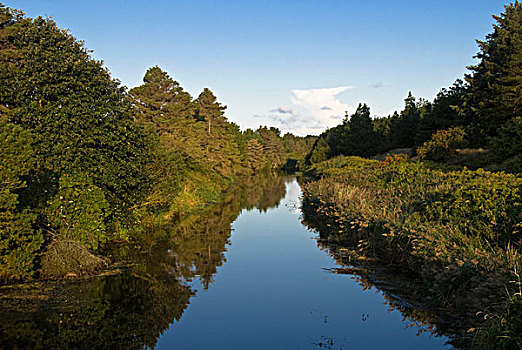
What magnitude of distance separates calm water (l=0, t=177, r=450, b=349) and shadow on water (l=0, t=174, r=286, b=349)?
22 mm

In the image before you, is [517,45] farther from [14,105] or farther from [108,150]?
[14,105]

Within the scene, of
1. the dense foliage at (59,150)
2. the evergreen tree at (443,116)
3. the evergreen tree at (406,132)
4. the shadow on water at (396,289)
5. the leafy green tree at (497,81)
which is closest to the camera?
the shadow on water at (396,289)

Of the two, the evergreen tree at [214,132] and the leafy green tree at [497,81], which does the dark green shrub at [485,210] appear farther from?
the evergreen tree at [214,132]

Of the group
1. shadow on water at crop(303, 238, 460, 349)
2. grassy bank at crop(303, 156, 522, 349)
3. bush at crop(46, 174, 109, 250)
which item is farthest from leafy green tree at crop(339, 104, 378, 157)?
bush at crop(46, 174, 109, 250)

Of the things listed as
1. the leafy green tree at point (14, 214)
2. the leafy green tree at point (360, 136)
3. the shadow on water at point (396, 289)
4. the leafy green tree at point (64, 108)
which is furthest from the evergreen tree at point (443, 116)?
the leafy green tree at point (14, 214)

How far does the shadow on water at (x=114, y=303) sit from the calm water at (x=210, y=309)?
2 cm

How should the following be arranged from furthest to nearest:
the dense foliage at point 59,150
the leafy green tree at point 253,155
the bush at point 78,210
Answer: the leafy green tree at point 253,155, the bush at point 78,210, the dense foliage at point 59,150

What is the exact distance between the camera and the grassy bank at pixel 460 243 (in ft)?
24.6

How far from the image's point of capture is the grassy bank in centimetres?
750

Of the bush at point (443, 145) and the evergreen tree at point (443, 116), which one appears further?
the evergreen tree at point (443, 116)

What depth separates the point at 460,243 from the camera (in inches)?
408

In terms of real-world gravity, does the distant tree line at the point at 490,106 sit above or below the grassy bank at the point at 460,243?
above

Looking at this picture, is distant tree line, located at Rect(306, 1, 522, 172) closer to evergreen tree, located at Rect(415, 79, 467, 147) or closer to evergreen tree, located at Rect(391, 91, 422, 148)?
evergreen tree, located at Rect(415, 79, 467, 147)

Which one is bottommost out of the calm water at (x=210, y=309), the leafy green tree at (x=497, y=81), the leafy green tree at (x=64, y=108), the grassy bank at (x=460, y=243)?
the calm water at (x=210, y=309)
